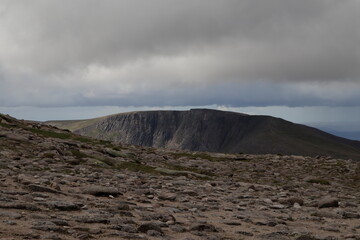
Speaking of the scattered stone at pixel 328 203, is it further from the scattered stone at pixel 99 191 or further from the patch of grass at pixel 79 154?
the patch of grass at pixel 79 154

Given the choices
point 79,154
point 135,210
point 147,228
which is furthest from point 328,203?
point 79,154

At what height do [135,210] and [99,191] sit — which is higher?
[99,191]

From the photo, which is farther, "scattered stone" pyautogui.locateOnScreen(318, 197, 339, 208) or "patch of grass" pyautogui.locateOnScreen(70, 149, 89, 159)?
"patch of grass" pyautogui.locateOnScreen(70, 149, 89, 159)

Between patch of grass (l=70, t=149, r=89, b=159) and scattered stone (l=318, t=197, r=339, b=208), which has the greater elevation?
patch of grass (l=70, t=149, r=89, b=159)

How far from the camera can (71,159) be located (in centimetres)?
3700

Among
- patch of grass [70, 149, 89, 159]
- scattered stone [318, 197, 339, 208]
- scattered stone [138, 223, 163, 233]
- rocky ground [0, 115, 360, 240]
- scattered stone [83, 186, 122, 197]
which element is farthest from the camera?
patch of grass [70, 149, 89, 159]

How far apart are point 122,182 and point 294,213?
42.2 ft

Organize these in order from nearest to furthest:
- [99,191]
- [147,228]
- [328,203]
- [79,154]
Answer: [147,228] < [99,191] < [328,203] < [79,154]

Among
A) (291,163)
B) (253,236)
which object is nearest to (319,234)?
(253,236)

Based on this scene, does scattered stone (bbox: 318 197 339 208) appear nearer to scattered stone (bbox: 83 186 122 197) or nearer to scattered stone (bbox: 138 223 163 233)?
scattered stone (bbox: 83 186 122 197)

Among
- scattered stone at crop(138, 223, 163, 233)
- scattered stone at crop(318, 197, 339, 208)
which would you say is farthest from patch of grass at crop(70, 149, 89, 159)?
scattered stone at crop(138, 223, 163, 233)

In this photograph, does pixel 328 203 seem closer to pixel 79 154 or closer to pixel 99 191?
pixel 99 191

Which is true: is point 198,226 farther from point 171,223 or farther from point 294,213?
point 294,213

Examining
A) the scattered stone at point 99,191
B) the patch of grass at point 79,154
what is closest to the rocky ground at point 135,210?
the scattered stone at point 99,191
